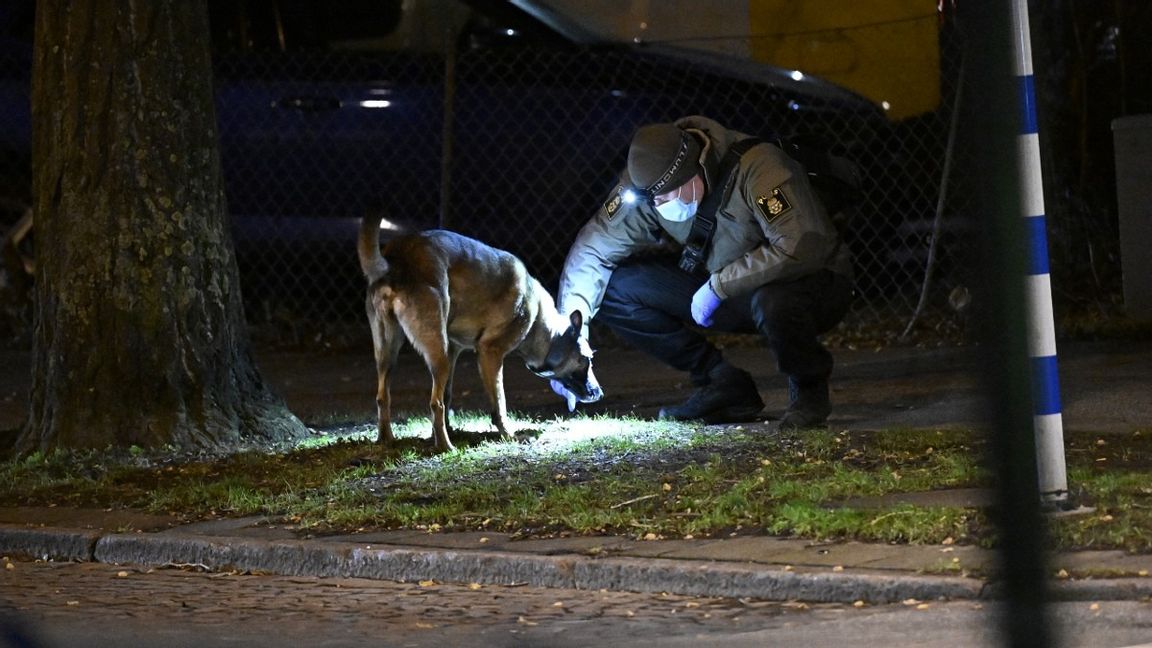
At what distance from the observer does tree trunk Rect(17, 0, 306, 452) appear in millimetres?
7457

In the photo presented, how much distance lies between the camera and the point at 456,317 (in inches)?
297

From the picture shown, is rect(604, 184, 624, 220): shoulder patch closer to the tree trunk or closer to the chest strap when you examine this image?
the chest strap

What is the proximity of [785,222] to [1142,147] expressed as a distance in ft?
11.9

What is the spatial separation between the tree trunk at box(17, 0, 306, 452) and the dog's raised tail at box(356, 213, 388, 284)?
1.07 metres

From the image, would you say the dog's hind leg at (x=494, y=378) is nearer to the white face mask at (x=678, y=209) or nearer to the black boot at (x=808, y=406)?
the white face mask at (x=678, y=209)

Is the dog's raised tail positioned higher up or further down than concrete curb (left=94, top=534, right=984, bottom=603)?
higher up

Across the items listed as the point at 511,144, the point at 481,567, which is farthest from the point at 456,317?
the point at 511,144

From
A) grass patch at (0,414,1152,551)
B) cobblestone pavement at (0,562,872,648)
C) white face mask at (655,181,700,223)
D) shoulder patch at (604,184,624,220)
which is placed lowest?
cobblestone pavement at (0,562,872,648)

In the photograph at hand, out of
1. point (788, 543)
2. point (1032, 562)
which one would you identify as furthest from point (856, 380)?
point (1032, 562)

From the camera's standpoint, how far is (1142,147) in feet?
32.1

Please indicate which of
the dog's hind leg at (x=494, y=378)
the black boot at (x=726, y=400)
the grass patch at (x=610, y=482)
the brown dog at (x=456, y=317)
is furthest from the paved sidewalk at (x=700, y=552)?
the dog's hind leg at (x=494, y=378)

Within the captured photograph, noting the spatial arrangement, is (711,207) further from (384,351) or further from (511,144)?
(511,144)

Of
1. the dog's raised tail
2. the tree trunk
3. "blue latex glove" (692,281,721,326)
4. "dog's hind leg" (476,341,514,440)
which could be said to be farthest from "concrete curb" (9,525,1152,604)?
"blue latex glove" (692,281,721,326)

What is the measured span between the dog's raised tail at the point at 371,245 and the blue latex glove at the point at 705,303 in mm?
Result: 1417
